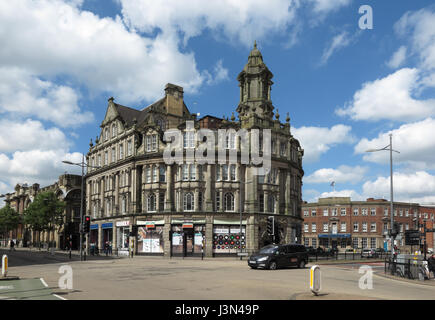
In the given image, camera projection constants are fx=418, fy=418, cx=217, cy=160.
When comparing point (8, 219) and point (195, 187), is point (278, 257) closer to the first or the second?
point (195, 187)

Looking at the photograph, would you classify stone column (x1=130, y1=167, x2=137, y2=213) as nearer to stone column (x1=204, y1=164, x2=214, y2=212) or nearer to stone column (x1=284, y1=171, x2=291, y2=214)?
stone column (x1=204, y1=164, x2=214, y2=212)

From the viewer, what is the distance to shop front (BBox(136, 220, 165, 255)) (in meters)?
50.8

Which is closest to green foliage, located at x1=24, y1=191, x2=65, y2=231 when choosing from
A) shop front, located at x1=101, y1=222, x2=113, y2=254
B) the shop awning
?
shop front, located at x1=101, y1=222, x2=113, y2=254

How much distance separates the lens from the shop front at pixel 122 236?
54219 mm

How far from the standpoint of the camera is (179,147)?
170 ft

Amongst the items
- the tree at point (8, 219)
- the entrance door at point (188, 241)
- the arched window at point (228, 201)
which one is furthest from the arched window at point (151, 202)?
the tree at point (8, 219)

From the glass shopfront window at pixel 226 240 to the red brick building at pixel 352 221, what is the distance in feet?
137

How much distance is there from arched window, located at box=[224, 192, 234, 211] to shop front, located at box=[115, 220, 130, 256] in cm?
1317

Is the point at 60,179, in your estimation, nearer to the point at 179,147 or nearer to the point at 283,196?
the point at 179,147

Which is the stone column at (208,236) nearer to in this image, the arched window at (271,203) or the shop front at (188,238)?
the shop front at (188,238)

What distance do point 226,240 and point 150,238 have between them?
968 cm

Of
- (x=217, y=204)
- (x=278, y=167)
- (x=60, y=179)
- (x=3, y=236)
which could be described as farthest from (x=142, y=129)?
(x=3, y=236)

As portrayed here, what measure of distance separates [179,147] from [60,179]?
130ft

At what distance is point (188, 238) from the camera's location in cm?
4966
